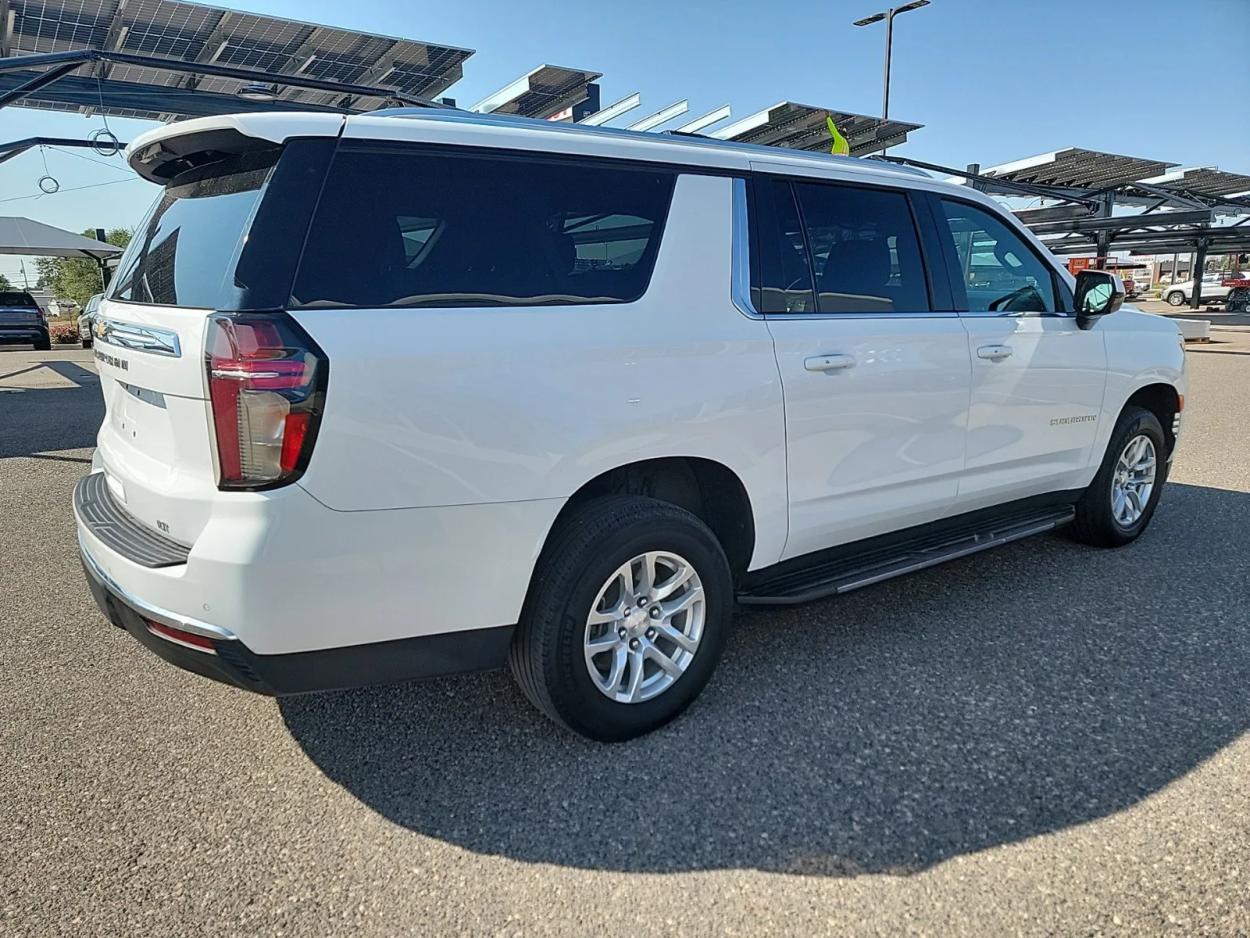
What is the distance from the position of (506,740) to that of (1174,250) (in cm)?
5748

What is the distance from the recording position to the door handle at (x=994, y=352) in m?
3.66

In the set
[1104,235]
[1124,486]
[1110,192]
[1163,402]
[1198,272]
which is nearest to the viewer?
[1124,486]

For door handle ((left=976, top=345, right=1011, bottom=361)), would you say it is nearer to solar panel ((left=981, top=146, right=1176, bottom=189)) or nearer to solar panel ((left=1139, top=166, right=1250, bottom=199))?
solar panel ((left=981, top=146, right=1176, bottom=189))

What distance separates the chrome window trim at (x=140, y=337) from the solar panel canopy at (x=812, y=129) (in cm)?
1574

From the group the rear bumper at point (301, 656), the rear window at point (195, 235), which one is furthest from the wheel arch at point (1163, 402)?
the rear window at point (195, 235)

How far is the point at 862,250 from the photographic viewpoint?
342cm

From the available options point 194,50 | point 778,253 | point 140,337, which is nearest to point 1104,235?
point 194,50

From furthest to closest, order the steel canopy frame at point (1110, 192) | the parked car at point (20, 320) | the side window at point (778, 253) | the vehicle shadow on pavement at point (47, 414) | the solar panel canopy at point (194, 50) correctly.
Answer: the steel canopy frame at point (1110, 192) → the parked car at point (20, 320) → the solar panel canopy at point (194, 50) → the vehicle shadow on pavement at point (47, 414) → the side window at point (778, 253)

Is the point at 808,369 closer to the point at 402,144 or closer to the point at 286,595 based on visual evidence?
the point at 402,144

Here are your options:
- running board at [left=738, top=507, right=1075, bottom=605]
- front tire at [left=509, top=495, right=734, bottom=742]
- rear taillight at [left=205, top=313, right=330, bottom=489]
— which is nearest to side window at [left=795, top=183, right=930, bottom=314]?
running board at [left=738, top=507, right=1075, bottom=605]

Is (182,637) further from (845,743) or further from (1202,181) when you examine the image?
(1202,181)

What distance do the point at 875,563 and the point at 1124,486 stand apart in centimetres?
218

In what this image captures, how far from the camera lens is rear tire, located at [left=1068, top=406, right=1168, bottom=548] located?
454 cm

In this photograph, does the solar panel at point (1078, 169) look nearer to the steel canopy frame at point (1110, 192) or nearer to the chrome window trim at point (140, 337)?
the steel canopy frame at point (1110, 192)
